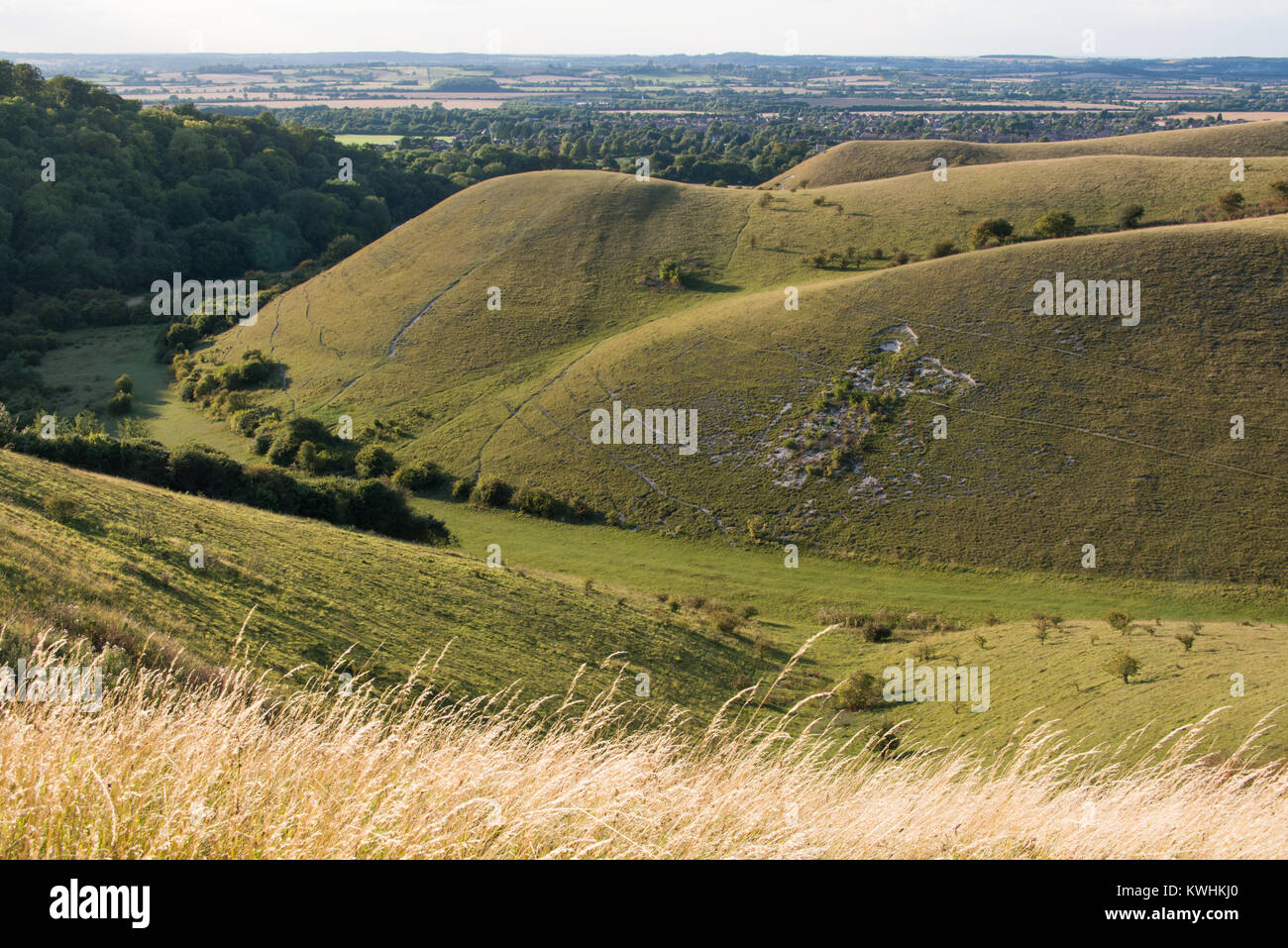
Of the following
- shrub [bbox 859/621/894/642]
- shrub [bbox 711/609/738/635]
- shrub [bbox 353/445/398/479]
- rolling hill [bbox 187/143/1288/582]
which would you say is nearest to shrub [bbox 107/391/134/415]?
rolling hill [bbox 187/143/1288/582]

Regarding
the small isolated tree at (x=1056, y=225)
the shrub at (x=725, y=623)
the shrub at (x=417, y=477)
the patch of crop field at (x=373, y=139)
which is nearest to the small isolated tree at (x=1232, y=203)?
the small isolated tree at (x=1056, y=225)

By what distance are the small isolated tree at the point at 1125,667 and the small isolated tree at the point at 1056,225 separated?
4634 cm

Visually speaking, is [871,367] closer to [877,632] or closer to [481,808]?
[877,632]

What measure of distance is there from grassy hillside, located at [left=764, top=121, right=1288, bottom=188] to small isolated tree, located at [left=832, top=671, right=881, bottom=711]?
89318 millimetres

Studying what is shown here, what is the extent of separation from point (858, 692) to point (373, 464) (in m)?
32.8

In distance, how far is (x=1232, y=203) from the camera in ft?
196

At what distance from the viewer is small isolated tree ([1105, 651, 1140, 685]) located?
2170 centimetres

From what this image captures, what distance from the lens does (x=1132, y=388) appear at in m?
42.9

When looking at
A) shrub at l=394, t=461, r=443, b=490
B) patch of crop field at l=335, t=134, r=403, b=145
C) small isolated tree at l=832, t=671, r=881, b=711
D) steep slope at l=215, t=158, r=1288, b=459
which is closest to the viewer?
small isolated tree at l=832, t=671, r=881, b=711

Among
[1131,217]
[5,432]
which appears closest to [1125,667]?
[5,432]

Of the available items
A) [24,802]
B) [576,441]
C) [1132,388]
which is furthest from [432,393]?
[24,802]

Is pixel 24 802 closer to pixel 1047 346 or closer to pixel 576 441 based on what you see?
pixel 576 441

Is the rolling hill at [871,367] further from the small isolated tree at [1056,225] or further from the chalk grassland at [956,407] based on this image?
the small isolated tree at [1056,225]

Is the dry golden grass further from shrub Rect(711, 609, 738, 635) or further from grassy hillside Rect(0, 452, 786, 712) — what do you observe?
shrub Rect(711, 609, 738, 635)
